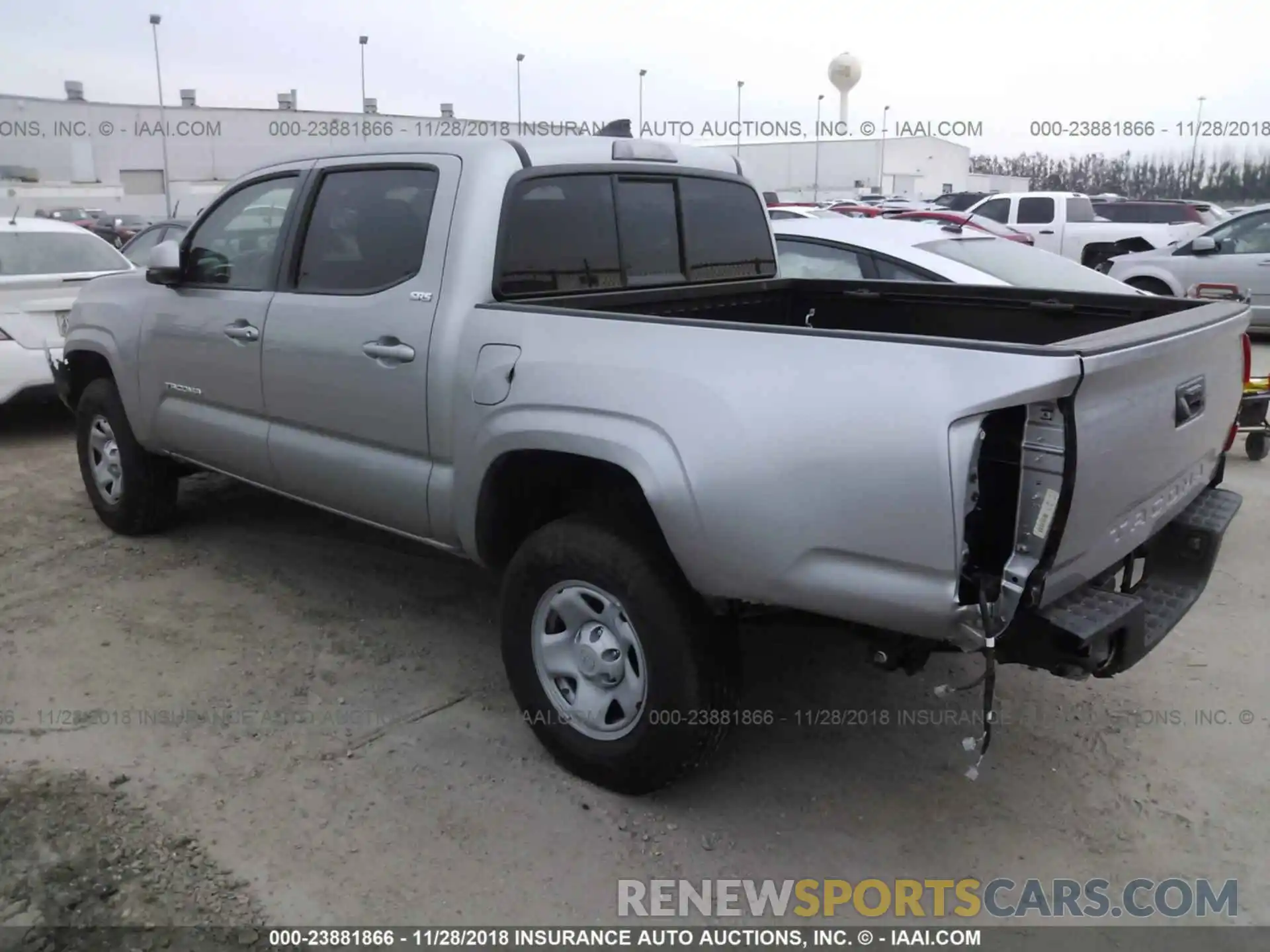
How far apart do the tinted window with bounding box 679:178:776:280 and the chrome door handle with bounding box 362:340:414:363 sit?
133 centimetres

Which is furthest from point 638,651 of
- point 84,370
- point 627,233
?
point 84,370

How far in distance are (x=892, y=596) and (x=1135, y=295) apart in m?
2.12

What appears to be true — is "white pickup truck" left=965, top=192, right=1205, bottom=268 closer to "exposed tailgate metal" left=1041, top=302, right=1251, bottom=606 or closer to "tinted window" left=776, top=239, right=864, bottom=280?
"tinted window" left=776, top=239, right=864, bottom=280

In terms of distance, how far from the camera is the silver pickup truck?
254 cm

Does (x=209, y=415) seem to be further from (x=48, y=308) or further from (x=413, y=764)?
(x=48, y=308)

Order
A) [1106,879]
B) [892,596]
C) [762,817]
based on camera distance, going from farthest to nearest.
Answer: [762,817] → [1106,879] → [892,596]

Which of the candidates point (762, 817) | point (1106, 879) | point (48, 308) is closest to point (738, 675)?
point (762, 817)

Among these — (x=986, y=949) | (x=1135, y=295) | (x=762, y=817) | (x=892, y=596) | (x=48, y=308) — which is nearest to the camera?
(x=892, y=596)

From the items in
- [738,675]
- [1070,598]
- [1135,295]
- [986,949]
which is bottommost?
[986,949]

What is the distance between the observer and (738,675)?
3.14 m

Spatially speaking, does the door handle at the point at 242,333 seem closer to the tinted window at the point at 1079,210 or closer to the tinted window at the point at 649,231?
the tinted window at the point at 649,231

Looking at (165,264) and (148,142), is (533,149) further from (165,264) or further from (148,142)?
(148,142)

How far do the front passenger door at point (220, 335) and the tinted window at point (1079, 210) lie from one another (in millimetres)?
17172

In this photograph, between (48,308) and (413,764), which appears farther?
(48,308)
